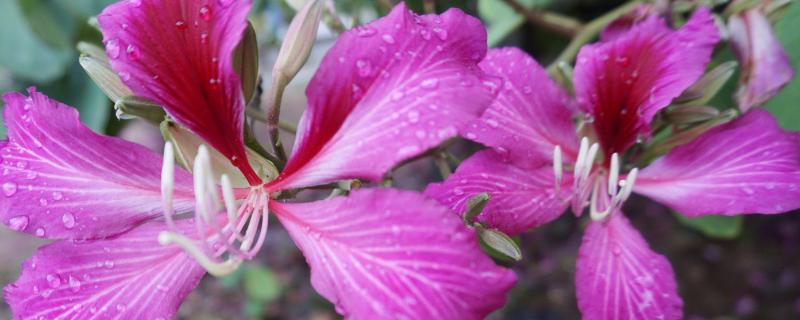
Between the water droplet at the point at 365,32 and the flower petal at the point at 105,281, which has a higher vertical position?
the water droplet at the point at 365,32

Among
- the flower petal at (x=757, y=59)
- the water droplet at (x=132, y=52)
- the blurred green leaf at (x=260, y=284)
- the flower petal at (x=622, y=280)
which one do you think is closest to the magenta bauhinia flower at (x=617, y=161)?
the flower petal at (x=622, y=280)

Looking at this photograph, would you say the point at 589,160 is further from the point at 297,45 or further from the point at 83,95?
the point at 83,95

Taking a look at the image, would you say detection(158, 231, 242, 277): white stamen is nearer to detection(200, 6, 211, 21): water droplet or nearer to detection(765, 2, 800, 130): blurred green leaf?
detection(200, 6, 211, 21): water droplet

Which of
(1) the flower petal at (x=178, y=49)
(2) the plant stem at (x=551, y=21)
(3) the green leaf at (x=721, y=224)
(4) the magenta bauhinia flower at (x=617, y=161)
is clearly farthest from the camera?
(2) the plant stem at (x=551, y=21)

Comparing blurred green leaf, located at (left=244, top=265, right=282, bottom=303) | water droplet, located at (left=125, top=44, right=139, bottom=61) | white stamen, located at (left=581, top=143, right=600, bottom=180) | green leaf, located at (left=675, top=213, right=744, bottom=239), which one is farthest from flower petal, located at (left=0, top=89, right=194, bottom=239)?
blurred green leaf, located at (left=244, top=265, right=282, bottom=303)

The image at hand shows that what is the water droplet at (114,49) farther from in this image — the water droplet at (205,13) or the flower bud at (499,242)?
the flower bud at (499,242)

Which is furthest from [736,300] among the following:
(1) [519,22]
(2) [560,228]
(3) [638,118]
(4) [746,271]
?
(3) [638,118]

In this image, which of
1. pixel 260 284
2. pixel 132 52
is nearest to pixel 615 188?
pixel 132 52
